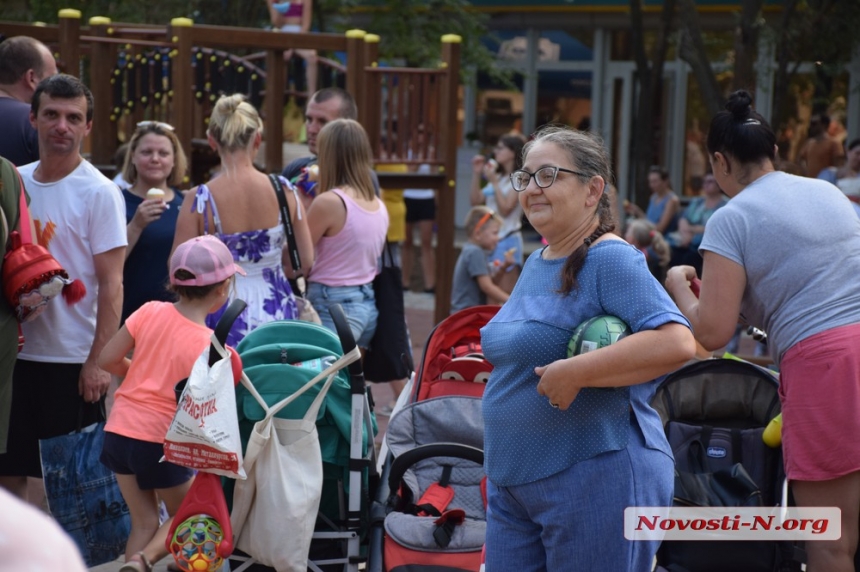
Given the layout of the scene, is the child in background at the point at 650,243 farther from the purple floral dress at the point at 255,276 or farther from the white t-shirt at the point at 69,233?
the white t-shirt at the point at 69,233

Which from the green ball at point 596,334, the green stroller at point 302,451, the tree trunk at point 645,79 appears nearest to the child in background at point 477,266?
the green stroller at point 302,451

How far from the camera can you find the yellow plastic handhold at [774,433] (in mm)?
4211

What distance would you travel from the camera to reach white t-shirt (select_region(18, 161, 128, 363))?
14.4 feet

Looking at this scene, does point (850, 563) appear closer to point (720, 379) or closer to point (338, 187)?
point (720, 379)

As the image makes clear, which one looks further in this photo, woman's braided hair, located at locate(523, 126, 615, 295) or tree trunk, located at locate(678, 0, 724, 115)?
tree trunk, located at locate(678, 0, 724, 115)

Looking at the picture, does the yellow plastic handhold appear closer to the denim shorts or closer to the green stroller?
the green stroller

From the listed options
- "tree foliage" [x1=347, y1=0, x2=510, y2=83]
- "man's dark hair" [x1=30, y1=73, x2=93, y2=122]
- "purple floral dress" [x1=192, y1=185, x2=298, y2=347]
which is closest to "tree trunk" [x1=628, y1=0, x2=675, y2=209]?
"tree foliage" [x1=347, y1=0, x2=510, y2=83]

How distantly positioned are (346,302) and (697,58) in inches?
272

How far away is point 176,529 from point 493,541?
151 centimetres

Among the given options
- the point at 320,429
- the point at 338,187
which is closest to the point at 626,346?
the point at 320,429

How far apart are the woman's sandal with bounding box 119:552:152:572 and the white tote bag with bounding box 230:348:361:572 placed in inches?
15.1

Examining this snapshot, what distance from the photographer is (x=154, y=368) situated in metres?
4.25

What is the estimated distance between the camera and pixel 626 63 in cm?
2025

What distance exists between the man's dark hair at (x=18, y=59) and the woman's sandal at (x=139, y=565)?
7.76 feet
